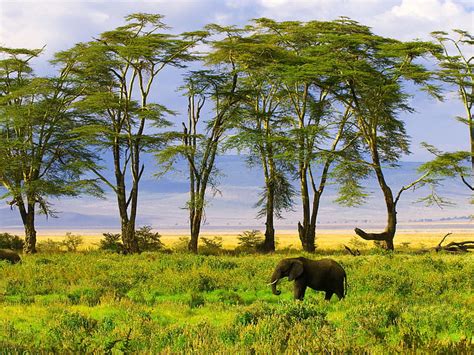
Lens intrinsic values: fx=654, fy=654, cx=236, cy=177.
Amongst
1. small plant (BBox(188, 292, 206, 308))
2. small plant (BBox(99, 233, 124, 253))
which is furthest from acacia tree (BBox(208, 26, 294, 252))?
small plant (BBox(188, 292, 206, 308))

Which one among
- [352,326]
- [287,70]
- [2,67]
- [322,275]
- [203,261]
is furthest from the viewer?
[2,67]

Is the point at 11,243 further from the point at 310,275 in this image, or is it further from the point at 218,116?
the point at 310,275

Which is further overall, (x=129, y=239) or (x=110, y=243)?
(x=110, y=243)

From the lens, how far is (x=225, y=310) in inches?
541

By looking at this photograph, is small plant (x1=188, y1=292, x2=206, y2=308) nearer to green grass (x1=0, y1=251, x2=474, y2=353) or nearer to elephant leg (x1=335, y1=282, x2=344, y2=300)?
green grass (x1=0, y1=251, x2=474, y2=353)

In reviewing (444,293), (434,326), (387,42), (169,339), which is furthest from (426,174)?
(169,339)

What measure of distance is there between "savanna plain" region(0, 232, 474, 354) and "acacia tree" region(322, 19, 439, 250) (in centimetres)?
1253

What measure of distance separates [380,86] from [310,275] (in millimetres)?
24814

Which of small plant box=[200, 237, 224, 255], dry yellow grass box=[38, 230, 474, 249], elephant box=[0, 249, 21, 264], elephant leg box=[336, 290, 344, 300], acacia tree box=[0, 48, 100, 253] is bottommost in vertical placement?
dry yellow grass box=[38, 230, 474, 249]

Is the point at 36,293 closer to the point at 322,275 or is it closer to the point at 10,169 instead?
the point at 322,275

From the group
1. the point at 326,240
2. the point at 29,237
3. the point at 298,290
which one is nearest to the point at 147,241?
the point at 29,237

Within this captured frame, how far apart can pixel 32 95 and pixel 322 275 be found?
91.0 feet

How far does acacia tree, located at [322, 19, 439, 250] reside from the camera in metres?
36.8

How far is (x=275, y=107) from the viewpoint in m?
39.6
